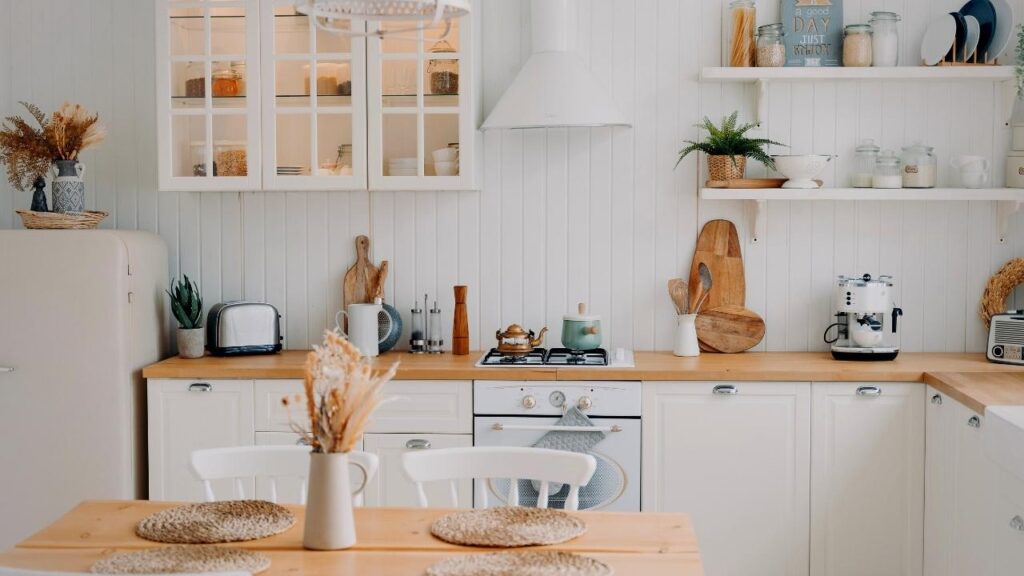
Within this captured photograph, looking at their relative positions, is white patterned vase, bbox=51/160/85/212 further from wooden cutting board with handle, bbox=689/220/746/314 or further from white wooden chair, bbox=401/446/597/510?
wooden cutting board with handle, bbox=689/220/746/314

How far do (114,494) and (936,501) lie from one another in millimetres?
2773

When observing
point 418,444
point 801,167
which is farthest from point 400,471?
point 801,167

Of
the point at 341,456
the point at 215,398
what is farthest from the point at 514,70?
the point at 341,456

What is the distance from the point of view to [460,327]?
4.11 m

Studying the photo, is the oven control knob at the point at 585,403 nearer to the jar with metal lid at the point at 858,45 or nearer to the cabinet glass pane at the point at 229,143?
the cabinet glass pane at the point at 229,143

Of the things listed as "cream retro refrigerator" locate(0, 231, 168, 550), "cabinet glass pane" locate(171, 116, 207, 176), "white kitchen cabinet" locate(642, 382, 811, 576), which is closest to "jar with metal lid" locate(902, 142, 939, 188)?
"white kitchen cabinet" locate(642, 382, 811, 576)

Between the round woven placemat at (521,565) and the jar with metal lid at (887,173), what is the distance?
7.89 feet

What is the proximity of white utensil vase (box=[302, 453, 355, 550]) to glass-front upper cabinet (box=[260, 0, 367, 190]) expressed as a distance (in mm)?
1935

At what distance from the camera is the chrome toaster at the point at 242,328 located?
4008mm

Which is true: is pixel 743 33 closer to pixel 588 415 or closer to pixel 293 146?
pixel 588 415

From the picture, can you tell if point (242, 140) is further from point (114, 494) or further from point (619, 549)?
point (619, 549)

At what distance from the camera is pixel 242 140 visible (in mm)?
3926

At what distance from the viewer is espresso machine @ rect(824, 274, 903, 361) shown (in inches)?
151

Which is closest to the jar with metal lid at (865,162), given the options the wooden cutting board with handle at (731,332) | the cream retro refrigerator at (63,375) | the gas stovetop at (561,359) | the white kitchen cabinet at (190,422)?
the wooden cutting board with handle at (731,332)
